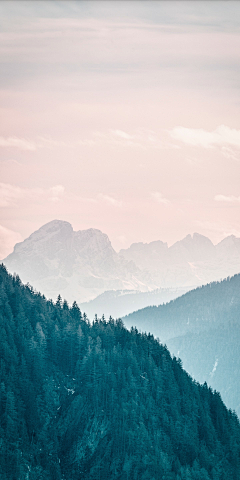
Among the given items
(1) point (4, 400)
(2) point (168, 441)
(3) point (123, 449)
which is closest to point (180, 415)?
(2) point (168, 441)

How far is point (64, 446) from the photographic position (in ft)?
566

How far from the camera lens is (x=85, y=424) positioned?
7047 inches

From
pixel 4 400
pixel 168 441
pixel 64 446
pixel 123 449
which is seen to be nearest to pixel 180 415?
pixel 168 441

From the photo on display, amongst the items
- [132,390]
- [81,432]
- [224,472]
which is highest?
[132,390]

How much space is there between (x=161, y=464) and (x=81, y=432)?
2063 centimetres

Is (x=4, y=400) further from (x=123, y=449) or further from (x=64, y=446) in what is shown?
(x=123, y=449)

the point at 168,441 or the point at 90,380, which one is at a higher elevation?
the point at 90,380

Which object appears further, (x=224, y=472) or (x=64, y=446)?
(x=224, y=472)

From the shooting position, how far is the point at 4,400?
166625 mm

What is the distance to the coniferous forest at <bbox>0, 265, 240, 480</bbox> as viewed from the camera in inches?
6491

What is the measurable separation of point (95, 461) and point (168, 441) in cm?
2212

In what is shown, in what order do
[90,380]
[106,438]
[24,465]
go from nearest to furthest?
[24,465], [106,438], [90,380]

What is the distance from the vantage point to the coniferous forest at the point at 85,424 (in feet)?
541

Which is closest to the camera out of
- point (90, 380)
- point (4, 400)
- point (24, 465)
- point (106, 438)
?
point (24, 465)
